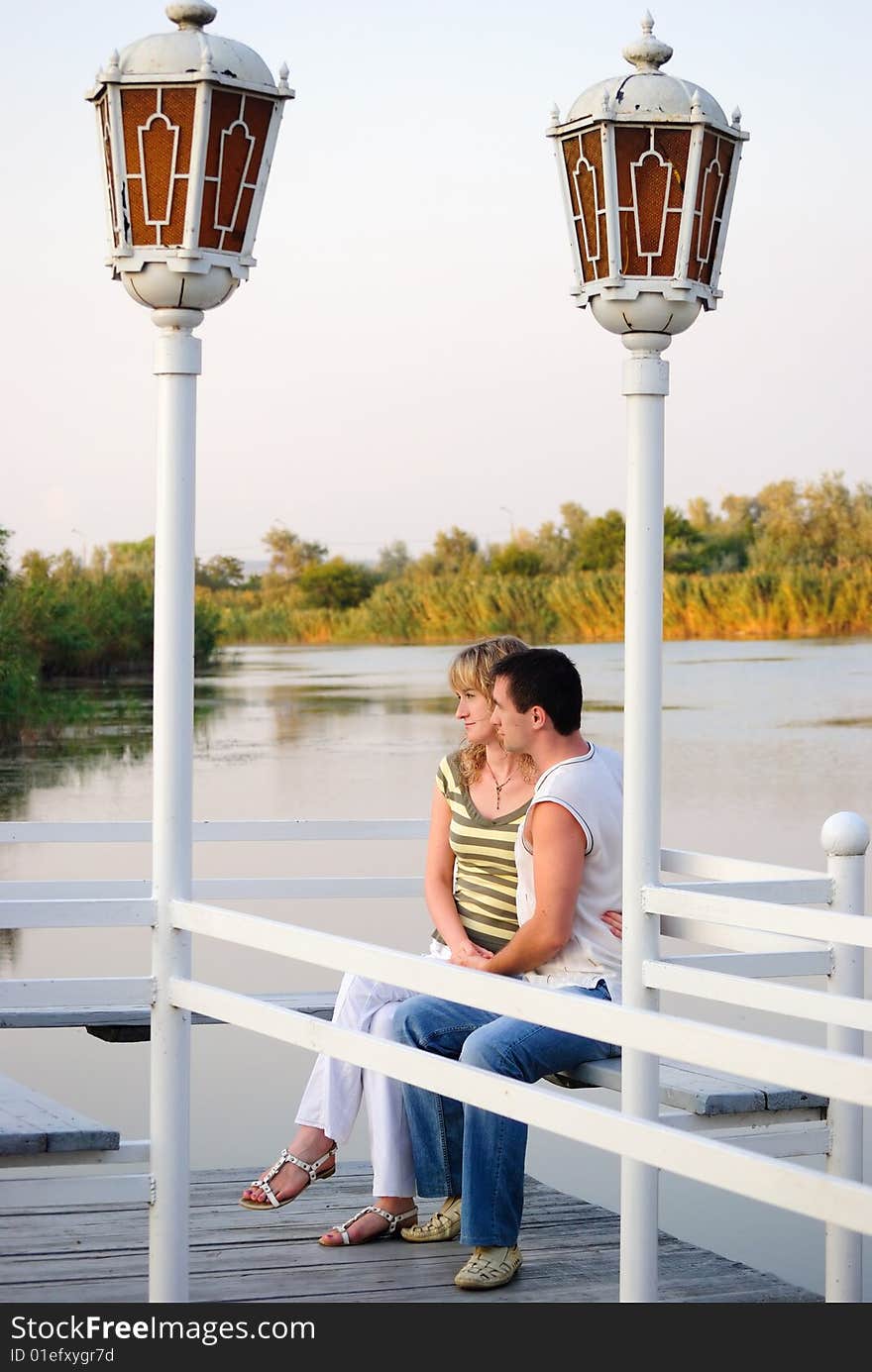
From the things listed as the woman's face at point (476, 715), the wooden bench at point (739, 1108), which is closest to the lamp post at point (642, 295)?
the wooden bench at point (739, 1108)

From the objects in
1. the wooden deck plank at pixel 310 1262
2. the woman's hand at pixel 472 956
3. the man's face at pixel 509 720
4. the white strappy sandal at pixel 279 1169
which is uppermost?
the man's face at pixel 509 720

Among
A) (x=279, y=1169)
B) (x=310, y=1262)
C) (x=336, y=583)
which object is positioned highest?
(x=336, y=583)

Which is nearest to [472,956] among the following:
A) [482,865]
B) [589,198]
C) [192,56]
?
[482,865]

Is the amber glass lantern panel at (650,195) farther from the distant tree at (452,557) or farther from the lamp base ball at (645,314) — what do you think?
the distant tree at (452,557)

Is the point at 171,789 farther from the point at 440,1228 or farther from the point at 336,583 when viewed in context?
the point at 336,583

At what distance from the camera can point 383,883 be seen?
441 cm

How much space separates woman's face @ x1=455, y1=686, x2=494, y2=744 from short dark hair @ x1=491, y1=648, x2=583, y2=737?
0.72ft

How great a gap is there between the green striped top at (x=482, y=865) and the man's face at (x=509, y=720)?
0.63 ft

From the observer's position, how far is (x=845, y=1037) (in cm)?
316

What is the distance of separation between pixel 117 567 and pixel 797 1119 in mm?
9142

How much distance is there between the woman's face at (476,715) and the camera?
3.87 meters

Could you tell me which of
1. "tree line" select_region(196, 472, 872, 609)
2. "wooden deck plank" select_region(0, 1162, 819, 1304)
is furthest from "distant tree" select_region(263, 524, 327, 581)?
"wooden deck plank" select_region(0, 1162, 819, 1304)

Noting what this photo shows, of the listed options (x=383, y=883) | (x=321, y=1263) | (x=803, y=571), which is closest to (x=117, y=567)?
(x=803, y=571)

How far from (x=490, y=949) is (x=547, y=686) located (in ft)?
1.81
